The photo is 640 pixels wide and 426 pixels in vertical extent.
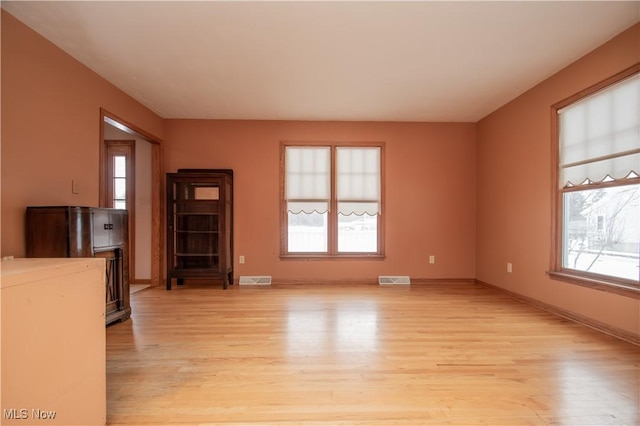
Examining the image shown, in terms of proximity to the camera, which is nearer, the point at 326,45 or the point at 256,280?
the point at 326,45

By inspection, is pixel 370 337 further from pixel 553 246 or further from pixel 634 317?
pixel 553 246

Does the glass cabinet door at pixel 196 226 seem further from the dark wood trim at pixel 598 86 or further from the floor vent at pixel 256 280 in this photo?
the dark wood trim at pixel 598 86

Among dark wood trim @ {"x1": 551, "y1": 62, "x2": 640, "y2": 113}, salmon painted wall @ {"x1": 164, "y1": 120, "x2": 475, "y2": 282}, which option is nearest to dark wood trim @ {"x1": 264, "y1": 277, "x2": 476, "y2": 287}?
salmon painted wall @ {"x1": 164, "y1": 120, "x2": 475, "y2": 282}

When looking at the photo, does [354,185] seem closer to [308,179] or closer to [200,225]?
[308,179]

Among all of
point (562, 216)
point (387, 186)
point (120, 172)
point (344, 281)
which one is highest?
point (120, 172)

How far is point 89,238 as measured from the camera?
2.50m

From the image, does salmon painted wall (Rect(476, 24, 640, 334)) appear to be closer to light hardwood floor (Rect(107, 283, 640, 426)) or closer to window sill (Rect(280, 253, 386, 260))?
light hardwood floor (Rect(107, 283, 640, 426))

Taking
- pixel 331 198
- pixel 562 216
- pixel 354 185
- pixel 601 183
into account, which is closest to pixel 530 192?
pixel 562 216

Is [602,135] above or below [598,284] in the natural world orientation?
above

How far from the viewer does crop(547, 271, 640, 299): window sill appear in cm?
238

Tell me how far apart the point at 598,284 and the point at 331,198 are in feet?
10.8

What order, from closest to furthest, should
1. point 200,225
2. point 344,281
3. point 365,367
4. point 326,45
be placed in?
point 365,367 → point 326,45 → point 200,225 → point 344,281

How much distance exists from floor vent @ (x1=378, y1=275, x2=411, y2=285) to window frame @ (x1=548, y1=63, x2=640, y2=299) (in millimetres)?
1899

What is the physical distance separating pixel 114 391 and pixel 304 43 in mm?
2921
